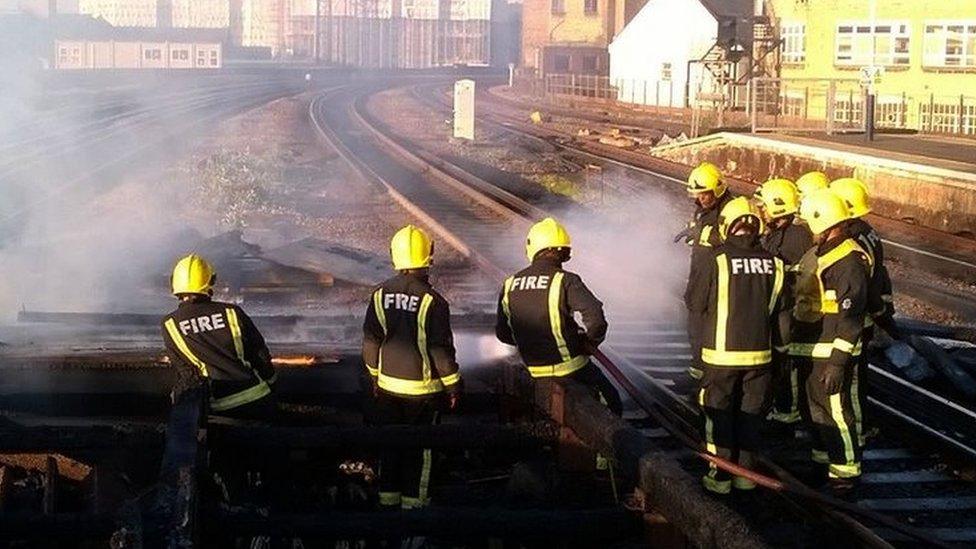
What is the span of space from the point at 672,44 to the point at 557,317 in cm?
4898

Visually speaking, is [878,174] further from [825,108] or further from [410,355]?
[410,355]

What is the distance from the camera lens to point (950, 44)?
123ft

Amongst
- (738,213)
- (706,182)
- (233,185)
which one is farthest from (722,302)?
(233,185)

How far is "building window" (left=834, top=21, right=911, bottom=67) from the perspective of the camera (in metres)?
39.4

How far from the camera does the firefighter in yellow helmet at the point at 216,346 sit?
25.9ft

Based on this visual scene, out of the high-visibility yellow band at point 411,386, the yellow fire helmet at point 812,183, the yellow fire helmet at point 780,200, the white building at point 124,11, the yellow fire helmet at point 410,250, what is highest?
the white building at point 124,11

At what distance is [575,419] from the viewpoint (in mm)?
7418

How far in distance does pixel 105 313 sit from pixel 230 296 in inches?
65.7

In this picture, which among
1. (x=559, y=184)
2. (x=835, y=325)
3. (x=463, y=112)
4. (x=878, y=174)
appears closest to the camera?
(x=835, y=325)

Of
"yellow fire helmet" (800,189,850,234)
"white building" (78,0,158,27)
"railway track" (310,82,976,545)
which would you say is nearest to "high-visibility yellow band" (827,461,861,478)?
"railway track" (310,82,976,545)

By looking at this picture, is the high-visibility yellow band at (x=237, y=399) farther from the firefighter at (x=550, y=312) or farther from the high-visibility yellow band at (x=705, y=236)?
the high-visibility yellow band at (x=705, y=236)

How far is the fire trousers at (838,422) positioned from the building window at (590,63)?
6626 centimetres

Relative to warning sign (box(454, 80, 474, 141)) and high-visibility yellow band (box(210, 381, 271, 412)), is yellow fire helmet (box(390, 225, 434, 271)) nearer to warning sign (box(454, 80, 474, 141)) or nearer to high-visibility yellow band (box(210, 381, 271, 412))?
high-visibility yellow band (box(210, 381, 271, 412))

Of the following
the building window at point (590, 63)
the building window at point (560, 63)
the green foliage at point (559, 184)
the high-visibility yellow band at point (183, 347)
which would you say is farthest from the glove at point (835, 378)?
the building window at point (560, 63)
